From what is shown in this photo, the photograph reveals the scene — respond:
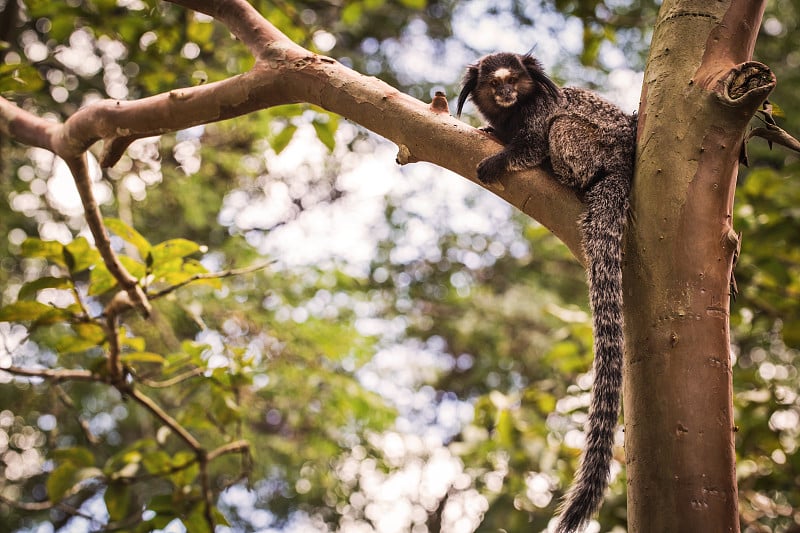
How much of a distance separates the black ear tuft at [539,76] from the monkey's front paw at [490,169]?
100 cm

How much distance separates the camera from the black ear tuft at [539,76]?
8.72 ft

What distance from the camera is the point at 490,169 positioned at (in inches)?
68.9

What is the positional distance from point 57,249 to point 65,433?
4302mm

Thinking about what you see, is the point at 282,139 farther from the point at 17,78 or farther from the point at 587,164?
the point at 587,164

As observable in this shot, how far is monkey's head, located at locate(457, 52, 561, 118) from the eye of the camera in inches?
106

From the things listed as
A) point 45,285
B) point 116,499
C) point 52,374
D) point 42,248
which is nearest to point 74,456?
point 116,499

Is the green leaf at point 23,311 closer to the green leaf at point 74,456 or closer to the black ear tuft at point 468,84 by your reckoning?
the green leaf at point 74,456

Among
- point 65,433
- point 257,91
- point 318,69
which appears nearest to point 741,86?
point 318,69

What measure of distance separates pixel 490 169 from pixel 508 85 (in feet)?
3.55

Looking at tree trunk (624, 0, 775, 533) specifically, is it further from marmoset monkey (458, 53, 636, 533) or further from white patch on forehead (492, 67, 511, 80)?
white patch on forehead (492, 67, 511, 80)

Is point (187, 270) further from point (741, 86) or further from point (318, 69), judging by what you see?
point (741, 86)

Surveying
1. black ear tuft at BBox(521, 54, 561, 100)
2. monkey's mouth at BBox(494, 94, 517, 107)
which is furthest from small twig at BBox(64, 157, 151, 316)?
black ear tuft at BBox(521, 54, 561, 100)

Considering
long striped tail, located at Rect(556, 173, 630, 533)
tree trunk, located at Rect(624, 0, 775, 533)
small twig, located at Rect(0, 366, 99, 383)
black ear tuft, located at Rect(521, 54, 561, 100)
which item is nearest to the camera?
tree trunk, located at Rect(624, 0, 775, 533)

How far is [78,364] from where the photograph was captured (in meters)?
5.45
